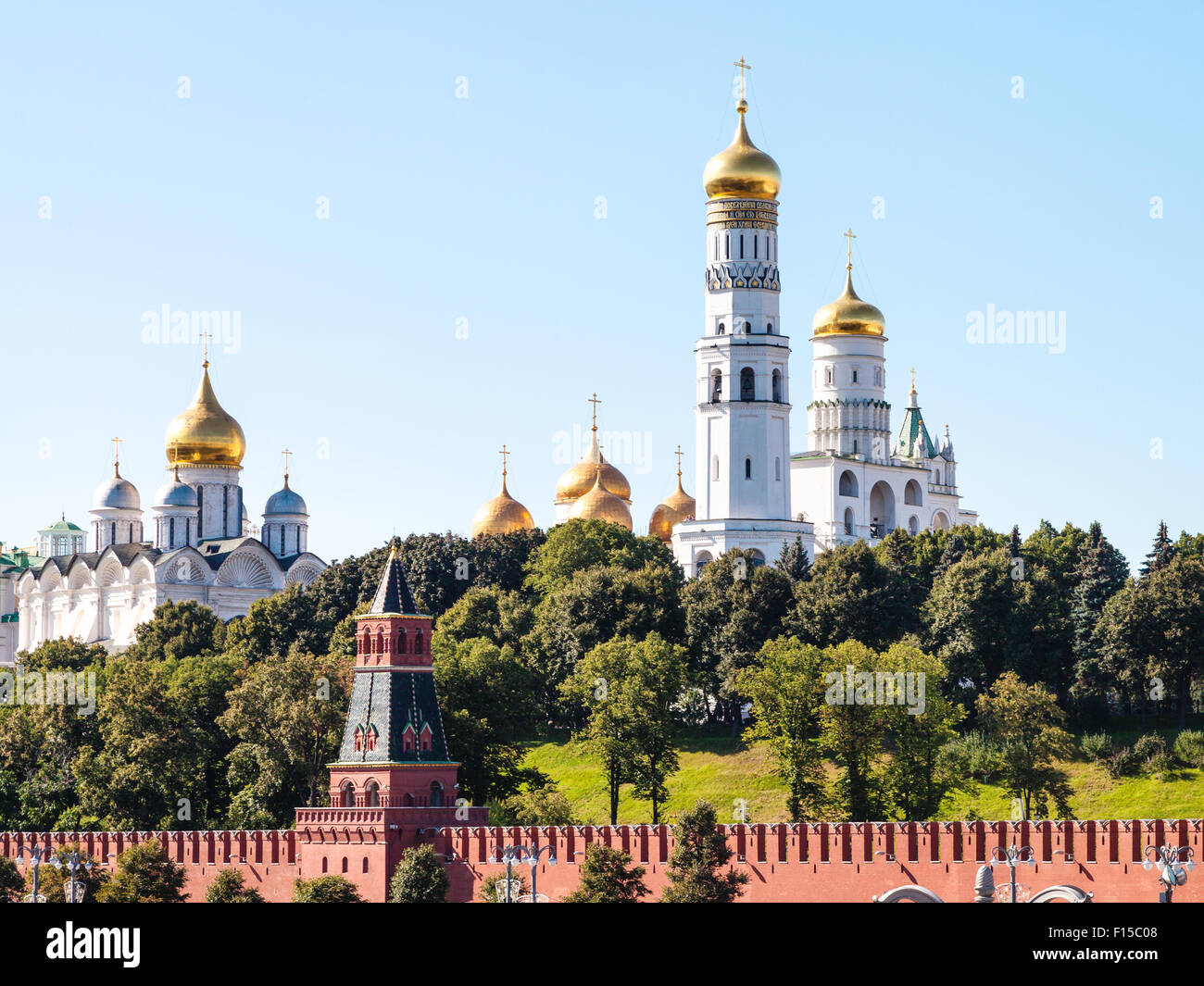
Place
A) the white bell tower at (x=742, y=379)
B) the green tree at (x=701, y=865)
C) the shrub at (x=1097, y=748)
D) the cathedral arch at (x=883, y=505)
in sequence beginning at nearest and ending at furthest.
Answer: the green tree at (x=701, y=865)
the shrub at (x=1097, y=748)
the white bell tower at (x=742, y=379)
the cathedral arch at (x=883, y=505)

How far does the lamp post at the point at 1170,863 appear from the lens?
58.4 metres

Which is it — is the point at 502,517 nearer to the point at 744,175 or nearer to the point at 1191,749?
the point at 744,175

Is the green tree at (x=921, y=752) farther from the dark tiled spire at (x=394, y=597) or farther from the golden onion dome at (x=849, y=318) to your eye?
the golden onion dome at (x=849, y=318)

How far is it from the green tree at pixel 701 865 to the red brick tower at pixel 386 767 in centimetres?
918

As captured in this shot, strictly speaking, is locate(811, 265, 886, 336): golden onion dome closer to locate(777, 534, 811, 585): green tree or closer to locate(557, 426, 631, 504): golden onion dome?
locate(557, 426, 631, 504): golden onion dome

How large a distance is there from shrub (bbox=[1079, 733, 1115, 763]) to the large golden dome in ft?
192

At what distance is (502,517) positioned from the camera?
133875 millimetres

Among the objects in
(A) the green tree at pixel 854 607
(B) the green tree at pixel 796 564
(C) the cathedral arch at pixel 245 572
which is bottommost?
(A) the green tree at pixel 854 607

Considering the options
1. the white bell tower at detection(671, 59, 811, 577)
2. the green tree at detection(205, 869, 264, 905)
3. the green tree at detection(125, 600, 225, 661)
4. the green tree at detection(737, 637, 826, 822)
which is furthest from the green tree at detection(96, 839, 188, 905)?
the white bell tower at detection(671, 59, 811, 577)

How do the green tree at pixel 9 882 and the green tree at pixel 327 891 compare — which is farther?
the green tree at pixel 9 882

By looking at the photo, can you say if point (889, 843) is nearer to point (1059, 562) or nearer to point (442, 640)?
point (442, 640)

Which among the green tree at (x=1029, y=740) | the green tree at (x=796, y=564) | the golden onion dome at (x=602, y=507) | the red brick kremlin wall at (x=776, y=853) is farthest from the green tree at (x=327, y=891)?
the golden onion dome at (x=602, y=507)

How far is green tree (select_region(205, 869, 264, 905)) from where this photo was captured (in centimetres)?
6975
